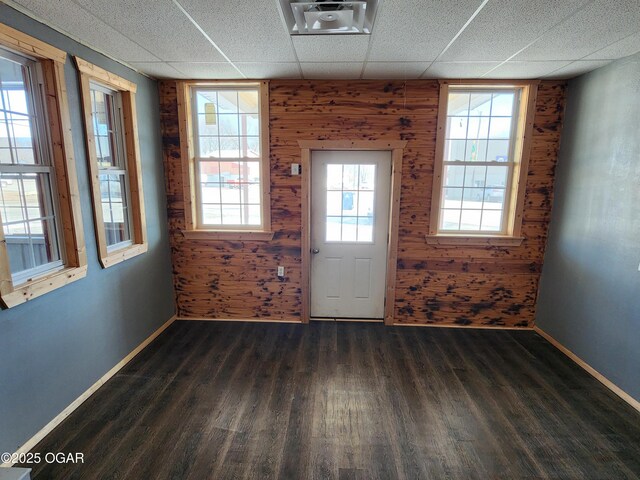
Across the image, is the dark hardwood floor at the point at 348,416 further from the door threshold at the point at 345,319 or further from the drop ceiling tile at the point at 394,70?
the drop ceiling tile at the point at 394,70

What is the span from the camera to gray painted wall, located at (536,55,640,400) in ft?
8.07

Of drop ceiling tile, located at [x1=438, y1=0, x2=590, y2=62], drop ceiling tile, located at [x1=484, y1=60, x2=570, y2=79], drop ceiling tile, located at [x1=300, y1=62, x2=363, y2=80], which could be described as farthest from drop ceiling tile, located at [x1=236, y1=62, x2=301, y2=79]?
drop ceiling tile, located at [x1=484, y1=60, x2=570, y2=79]

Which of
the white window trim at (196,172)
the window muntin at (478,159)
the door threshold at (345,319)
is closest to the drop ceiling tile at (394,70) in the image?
the window muntin at (478,159)

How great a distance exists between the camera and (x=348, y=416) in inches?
88.2

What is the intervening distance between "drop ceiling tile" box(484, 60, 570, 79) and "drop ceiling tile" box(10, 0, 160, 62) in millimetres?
3005

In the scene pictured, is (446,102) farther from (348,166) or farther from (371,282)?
(371,282)

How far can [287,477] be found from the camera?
5.82ft

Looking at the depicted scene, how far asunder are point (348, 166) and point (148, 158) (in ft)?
6.73

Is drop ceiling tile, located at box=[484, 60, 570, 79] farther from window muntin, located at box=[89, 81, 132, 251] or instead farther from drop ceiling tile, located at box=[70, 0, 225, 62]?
window muntin, located at box=[89, 81, 132, 251]

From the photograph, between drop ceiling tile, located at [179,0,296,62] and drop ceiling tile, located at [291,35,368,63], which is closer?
drop ceiling tile, located at [179,0,296,62]

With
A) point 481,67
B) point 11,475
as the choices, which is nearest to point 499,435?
point 11,475

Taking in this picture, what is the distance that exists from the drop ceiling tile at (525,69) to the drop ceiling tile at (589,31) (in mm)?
139

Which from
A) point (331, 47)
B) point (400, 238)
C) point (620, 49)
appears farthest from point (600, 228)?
point (331, 47)

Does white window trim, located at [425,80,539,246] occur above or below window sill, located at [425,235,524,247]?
above
